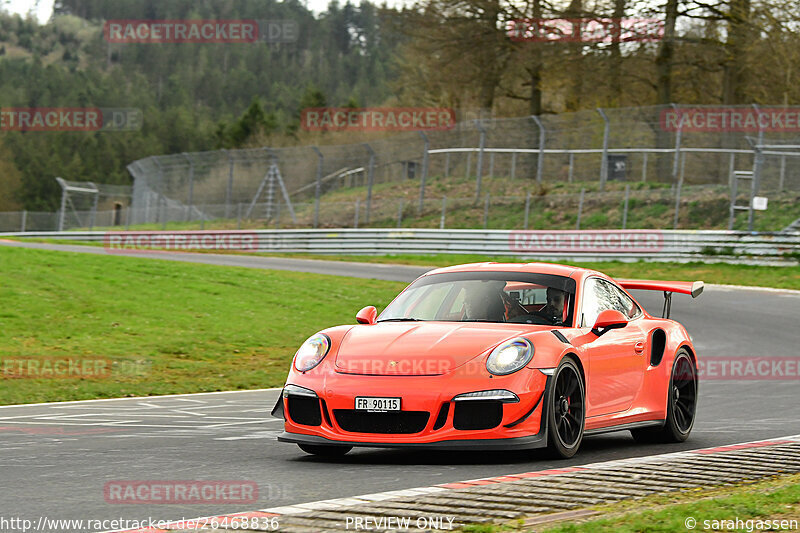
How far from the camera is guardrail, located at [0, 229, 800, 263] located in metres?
30.1

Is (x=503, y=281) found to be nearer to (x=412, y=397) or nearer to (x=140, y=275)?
(x=412, y=397)

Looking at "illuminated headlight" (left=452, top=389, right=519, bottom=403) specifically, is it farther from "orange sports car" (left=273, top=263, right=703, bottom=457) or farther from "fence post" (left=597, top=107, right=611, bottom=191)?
"fence post" (left=597, top=107, right=611, bottom=191)

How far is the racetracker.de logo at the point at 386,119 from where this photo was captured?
5209 centimetres

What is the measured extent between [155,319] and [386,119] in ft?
146

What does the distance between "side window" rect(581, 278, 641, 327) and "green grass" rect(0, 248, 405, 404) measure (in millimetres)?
6147

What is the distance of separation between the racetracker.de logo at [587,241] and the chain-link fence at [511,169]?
5.67 feet

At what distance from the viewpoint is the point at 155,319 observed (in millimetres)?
18625

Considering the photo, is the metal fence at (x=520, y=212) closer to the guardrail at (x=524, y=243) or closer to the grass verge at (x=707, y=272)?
the guardrail at (x=524, y=243)

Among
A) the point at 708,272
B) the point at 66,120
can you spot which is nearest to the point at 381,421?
the point at 708,272

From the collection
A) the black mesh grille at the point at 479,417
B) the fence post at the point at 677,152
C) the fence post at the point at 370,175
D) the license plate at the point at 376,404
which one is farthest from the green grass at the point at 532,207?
the license plate at the point at 376,404

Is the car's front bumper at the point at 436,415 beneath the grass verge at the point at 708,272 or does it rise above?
above

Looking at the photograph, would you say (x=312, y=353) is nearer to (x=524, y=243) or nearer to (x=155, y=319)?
(x=155, y=319)

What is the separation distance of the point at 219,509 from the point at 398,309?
130 inches

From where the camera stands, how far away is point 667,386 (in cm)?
900
